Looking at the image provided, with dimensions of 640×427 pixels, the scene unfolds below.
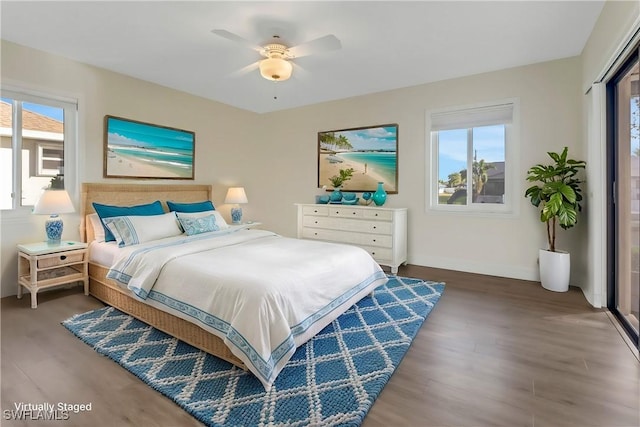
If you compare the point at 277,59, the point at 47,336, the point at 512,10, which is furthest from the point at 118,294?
the point at 512,10

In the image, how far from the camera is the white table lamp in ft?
10.2

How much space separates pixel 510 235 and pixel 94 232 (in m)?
4.99

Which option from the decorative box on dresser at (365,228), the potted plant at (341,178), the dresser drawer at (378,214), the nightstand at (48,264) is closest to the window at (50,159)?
the nightstand at (48,264)

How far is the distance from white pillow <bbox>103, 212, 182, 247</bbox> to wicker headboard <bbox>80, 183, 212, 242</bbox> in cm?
57

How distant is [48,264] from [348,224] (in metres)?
3.50

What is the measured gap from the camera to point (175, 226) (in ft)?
12.2

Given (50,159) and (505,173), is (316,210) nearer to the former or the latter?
(505,173)

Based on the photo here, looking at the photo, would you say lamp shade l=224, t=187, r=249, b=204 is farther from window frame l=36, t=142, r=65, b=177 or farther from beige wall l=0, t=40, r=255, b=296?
window frame l=36, t=142, r=65, b=177

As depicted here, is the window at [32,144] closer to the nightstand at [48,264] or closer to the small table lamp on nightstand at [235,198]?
the nightstand at [48,264]

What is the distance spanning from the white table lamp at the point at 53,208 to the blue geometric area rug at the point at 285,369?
3.42 ft

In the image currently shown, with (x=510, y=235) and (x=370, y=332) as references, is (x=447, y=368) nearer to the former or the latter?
(x=370, y=332)

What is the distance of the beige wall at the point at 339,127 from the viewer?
11.6 feet

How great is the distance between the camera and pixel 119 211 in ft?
11.8

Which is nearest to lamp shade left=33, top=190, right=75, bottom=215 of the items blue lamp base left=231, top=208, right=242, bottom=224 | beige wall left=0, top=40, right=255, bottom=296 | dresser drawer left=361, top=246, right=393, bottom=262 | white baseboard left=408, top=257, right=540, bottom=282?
beige wall left=0, top=40, right=255, bottom=296
